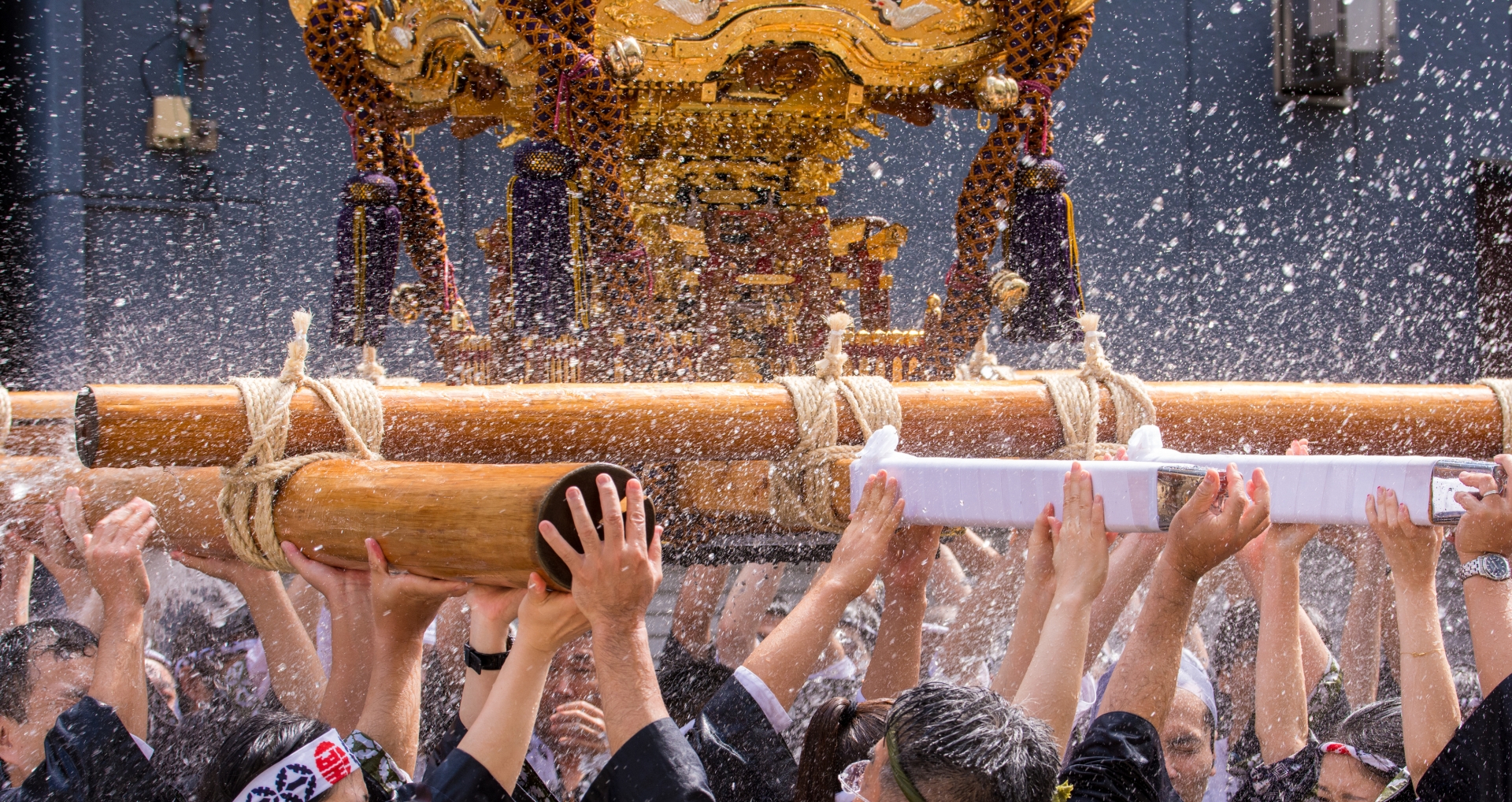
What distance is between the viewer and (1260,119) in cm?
533

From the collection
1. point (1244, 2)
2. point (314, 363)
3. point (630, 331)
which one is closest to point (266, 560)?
point (630, 331)

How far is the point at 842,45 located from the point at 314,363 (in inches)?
131

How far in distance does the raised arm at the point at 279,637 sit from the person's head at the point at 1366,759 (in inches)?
52.9

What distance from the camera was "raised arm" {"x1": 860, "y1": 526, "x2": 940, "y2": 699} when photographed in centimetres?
138

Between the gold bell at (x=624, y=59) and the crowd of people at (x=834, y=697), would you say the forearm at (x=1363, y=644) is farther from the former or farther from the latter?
the gold bell at (x=624, y=59)

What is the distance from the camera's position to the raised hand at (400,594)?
1139 mm

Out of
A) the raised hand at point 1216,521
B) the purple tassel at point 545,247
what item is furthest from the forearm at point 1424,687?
the purple tassel at point 545,247

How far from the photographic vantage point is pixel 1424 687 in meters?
1.19

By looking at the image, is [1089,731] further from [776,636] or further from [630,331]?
[630,331]

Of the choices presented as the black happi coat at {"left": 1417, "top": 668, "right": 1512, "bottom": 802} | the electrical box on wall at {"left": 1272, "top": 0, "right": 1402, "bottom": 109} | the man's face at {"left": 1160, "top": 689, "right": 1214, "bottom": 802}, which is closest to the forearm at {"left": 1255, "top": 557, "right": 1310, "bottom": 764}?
the man's face at {"left": 1160, "top": 689, "right": 1214, "bottom": 802}

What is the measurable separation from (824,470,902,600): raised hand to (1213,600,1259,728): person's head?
846 millimetres

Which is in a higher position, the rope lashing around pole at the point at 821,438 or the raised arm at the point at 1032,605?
the rope lashing around pole at the point at 821,438

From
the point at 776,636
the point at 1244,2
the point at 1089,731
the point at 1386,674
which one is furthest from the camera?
the point at 1244,2

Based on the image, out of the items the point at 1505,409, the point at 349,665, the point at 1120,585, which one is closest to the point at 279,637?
the point at 349,665
